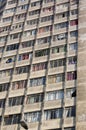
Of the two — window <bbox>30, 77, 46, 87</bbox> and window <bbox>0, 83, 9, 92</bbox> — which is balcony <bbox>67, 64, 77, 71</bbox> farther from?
window <bbox>0, 83, 9, 92</bbox>

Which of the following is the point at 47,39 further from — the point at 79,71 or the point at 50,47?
the point at 79,71

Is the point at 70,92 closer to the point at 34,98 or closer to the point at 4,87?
the point at 34,98

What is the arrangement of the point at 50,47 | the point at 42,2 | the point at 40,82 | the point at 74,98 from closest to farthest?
the point at 74,98 < the point at 40,82 < the point at 50,47 < the point at 42,2

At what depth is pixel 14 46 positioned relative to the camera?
5888cm

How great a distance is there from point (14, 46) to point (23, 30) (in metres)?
4.36

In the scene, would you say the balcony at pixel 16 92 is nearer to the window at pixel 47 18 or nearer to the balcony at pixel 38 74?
the balcony at pixel 38 74

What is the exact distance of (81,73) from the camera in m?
47.7

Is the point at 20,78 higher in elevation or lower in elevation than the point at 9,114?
higher

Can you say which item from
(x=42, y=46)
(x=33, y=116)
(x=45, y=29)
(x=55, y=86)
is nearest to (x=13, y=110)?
(x=33, y=116)

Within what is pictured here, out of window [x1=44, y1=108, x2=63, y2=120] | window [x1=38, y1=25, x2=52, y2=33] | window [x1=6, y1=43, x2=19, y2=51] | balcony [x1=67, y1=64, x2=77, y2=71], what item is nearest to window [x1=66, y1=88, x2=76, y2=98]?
window [x1=44, y1=108, x2=63, y2=120]

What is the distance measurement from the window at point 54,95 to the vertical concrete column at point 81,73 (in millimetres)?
3119

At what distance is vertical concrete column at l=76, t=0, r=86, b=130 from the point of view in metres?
42.3

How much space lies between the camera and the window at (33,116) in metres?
45.8

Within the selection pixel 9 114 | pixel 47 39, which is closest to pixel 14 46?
pixel 47 39
